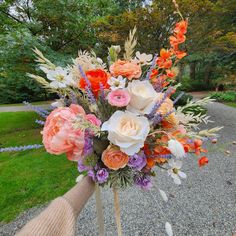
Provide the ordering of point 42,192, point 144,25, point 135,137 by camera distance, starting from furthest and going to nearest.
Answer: point 144,25, point 42,192, point 135,137

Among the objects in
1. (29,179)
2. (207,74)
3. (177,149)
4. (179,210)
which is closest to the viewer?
(177,149)

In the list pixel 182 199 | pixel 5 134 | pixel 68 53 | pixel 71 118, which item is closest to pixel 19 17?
pixel 68 53

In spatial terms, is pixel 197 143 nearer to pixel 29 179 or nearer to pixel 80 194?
pixel 80 194

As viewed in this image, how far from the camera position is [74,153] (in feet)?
2.22

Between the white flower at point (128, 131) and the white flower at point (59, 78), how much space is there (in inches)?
7.9

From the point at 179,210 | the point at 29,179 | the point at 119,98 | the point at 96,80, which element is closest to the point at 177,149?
the point at 119,98

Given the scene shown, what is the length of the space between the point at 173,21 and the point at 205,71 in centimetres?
1024

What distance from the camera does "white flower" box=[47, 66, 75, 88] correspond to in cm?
71

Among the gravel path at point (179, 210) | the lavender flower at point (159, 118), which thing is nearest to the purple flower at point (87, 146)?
the lavender flower at point (159, 118)

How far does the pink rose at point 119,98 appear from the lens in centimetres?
66

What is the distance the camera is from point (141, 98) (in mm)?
674

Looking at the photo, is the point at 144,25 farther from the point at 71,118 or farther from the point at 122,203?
the point at 71,118

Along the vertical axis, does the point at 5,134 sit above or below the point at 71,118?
below

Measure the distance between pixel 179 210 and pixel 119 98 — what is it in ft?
7.22
